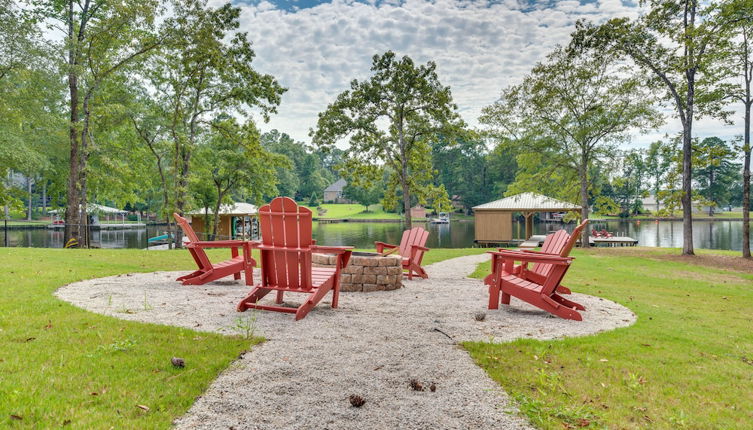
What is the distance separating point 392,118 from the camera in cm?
2084

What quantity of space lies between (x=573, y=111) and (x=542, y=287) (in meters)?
17.5

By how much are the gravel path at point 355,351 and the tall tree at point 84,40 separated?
435 inches

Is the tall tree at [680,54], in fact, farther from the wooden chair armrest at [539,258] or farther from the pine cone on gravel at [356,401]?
the pine cone on gravel at [356,401]

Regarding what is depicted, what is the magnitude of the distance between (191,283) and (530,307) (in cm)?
511

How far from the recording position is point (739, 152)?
13.6m

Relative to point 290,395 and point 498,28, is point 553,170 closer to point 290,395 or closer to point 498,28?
point 498,28

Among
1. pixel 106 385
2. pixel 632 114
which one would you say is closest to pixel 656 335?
pixel 106 385

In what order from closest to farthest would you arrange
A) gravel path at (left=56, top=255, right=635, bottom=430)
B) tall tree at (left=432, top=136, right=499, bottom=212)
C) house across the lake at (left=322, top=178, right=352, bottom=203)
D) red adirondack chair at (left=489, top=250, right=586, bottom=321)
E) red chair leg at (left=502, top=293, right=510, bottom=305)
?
gravel path at (left=56, top=255, right=635, bottom=430)
red adirondack chair at (left=489, top=250, right=586, bottom=321)
red chair leg at (left=502, top=293, right=510, bottom=305)
tall tree at (left=432, top=136, right=499, bottom=212)
house across the lake at (left=322, top=178, right=352, bottom=203)

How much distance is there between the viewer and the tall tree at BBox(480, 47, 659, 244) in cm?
1889

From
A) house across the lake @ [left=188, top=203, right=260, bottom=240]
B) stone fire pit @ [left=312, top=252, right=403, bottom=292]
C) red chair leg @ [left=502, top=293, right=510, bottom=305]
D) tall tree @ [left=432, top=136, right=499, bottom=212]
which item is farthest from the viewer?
tall tree @ [left=432, top=136, right=499, bottom=212]

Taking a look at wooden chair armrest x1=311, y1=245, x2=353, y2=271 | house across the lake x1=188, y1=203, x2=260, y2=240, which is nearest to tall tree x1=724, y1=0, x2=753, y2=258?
wooden chair armrest x1=311, y1=245, x2=353, y2=271

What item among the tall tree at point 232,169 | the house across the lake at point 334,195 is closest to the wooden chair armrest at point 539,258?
the tall tree at point 232,169

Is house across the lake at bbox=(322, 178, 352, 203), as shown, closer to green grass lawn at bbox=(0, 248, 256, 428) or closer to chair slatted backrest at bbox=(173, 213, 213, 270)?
chair slatted backrest at bbox=(173, 213, 213, 270)

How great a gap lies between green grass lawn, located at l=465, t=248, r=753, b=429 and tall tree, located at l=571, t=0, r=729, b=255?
38.2 ft
